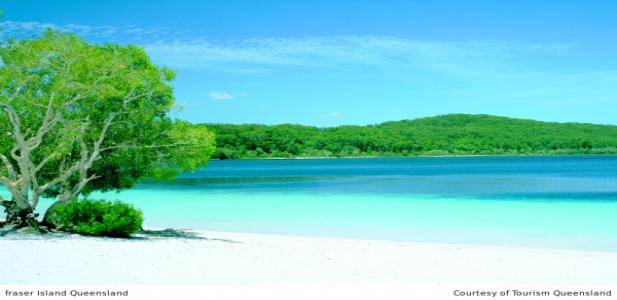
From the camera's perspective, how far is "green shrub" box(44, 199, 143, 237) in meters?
13.7

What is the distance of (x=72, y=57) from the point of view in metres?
13.7

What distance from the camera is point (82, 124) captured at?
13773mm

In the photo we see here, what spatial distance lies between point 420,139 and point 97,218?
499 ft

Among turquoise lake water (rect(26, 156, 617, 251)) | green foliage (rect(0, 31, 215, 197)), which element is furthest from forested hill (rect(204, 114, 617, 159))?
green foliage (rect(0, 31, 215, 197))

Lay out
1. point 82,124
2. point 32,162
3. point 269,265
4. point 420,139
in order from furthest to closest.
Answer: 1. point 420,139
2. point 32,162
3. point 82,124
4. point 269,265

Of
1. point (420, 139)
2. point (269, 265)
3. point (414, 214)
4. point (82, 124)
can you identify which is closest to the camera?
point (269, 265)

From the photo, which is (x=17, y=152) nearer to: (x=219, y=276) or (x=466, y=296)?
(x=219, y=276)

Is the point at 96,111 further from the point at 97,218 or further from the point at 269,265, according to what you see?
the point at 269,265

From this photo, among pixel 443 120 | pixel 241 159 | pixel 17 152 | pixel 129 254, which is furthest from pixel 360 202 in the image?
pixel 443 120

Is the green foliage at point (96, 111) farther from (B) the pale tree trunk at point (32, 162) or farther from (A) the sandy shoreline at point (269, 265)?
(A) the sandy shoreline at point (269, 265)

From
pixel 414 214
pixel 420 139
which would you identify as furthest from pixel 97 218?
pixel 420 139

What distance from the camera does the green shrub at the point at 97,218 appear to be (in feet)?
45.0

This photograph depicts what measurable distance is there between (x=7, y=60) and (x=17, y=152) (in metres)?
2.54

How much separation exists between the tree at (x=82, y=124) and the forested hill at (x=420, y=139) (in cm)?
13005
